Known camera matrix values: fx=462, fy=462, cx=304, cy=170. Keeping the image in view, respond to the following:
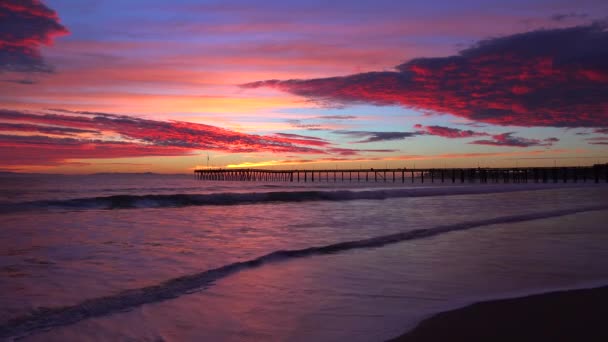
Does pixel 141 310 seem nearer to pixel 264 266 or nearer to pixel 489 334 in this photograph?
pixel 264 266

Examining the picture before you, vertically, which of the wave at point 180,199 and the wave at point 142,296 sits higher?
the wave at point 142,296

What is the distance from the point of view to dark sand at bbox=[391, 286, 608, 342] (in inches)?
147

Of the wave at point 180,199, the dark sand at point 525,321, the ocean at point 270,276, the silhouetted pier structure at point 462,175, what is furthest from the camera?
the silhouetted pier structure at point 462,175

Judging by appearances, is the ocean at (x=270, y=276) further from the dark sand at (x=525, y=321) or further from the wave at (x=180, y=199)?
the wave at (x=180, y=199)

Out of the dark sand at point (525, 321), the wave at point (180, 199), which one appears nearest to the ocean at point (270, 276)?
the dark sand at point (525, 321)

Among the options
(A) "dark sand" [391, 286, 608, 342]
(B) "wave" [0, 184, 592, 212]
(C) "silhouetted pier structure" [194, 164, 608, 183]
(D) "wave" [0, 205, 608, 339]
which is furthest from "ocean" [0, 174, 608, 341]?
(C) "silhouetted pier structure" [194, 164, 608, 183]

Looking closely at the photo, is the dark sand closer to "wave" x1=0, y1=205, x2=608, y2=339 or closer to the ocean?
the ocean

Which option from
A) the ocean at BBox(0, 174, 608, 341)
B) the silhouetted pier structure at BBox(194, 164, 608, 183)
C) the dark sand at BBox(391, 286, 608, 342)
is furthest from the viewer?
the silhouetted pier structure at BBox(194, 164, 608, 183)

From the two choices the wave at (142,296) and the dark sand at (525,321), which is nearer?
the dark sand at (525,321)

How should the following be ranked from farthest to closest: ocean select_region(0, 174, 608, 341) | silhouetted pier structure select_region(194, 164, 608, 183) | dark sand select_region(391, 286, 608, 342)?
silhouetted pier structure select_region(194, 164, 608, 183) < ocean select_region(0, 174, 608, 341) < dark sand select_region(391, 286, 608, 342)

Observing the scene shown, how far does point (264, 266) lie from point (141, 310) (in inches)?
108

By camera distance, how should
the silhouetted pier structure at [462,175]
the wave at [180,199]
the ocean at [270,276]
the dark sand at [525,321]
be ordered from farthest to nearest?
the silhouetted pier structure at [462,175] → the wave at [180,199] → the ocean at [270,276] → the dark sand at [525,321]

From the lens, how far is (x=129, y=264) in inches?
281

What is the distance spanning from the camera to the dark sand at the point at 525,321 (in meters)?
3.74
